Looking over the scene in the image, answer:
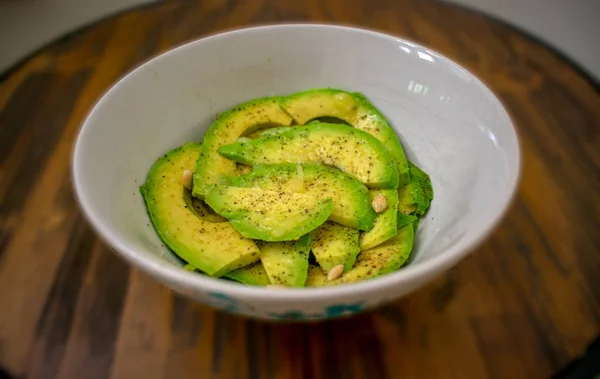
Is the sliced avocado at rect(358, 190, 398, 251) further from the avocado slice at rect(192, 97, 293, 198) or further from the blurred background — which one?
the blurred background

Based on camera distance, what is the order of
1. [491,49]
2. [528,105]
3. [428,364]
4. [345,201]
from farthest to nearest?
[491,49] → [528,105] → [345,201] → [428,364]

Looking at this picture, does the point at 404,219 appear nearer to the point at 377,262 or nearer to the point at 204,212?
the point at 377,262

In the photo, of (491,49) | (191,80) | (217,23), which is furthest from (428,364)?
(217,23)

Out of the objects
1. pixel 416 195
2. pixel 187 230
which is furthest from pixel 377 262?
pixel 187 230

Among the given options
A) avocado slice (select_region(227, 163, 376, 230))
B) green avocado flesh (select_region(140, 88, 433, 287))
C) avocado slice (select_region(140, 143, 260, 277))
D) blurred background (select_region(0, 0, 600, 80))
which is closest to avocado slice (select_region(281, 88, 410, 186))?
green avocado flesh (select_region(140, 88, 433, 287))

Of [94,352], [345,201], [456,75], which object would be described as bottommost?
[94,352]

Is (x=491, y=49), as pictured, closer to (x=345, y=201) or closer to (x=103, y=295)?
(x=345, y=201)

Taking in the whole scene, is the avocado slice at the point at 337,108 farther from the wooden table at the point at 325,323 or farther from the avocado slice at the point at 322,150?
A: the wooden table at the point at 325,323
